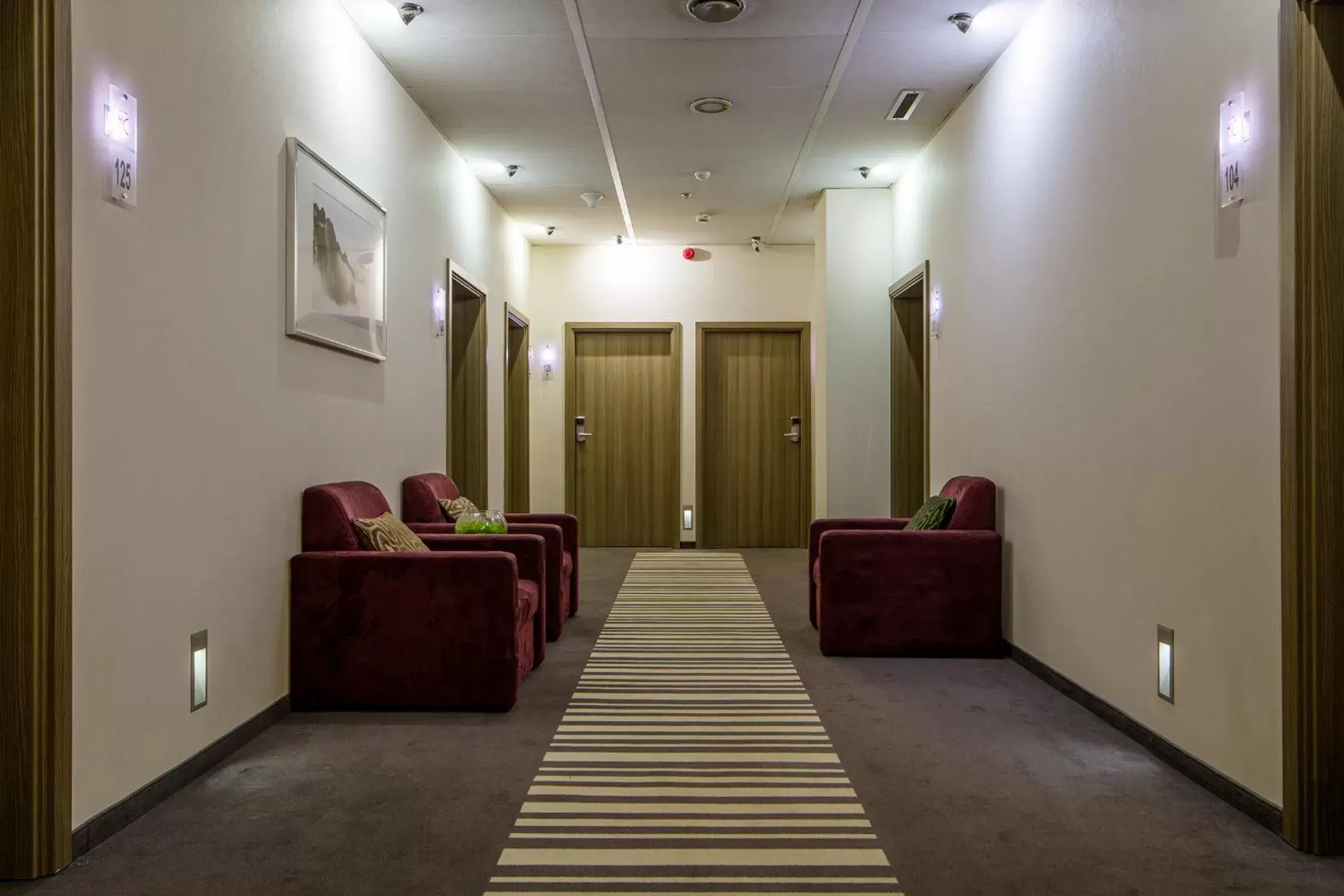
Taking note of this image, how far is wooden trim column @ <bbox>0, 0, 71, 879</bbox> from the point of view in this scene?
200cm

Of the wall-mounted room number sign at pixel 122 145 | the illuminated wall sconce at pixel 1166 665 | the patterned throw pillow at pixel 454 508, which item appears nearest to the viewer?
the wall-mounted room number sign at pixel 122 145

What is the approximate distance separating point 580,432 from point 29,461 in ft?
21.9

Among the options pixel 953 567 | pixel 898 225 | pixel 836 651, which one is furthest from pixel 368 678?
pixel 898 225

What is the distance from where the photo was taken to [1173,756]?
2.75 metres

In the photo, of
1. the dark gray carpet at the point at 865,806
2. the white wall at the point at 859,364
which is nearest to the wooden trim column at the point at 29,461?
the dark gray carpet at the point at 865,806

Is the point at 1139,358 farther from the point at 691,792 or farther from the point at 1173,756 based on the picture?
the point at 691,792

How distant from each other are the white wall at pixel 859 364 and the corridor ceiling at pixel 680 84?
47 centimetres

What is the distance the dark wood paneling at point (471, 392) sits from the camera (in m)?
6.37

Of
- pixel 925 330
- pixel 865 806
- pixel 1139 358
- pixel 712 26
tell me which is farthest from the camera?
pixel 925 330

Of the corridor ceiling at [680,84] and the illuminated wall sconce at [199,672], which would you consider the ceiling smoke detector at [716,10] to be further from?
the illuminated wall sconce at [199,672]

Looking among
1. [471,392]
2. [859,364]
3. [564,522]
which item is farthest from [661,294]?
[564,522]

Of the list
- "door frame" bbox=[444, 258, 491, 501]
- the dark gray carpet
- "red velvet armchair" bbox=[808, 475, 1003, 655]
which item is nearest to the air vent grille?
"red velvet armchair" bbox=[808, 475, 1003, 655]

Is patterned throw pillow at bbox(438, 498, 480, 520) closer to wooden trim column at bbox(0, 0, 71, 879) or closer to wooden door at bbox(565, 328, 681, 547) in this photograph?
wooden trim column at bbox(0, 0, 71, 879)

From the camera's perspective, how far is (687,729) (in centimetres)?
310
